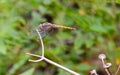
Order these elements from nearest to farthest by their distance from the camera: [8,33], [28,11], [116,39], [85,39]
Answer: [8,33]
[85,39]
[28,11]
[116,39]

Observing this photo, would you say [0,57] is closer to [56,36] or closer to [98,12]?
[56,36]

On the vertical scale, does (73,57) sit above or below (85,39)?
below

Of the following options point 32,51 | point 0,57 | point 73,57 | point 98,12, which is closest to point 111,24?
point 98,12

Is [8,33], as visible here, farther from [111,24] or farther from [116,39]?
[116,39]

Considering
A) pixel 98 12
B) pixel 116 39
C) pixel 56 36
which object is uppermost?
pixel 98 12

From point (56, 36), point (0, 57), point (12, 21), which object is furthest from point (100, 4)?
point (0, 57)

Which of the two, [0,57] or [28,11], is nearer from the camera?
[0,57]

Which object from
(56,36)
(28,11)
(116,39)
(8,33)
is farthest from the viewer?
(116,39)
